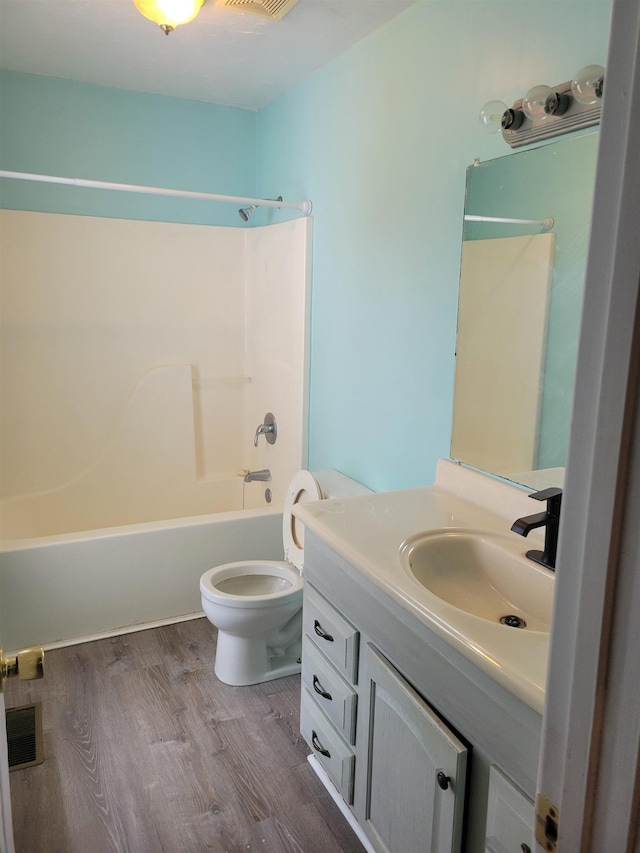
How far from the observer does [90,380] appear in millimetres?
3273

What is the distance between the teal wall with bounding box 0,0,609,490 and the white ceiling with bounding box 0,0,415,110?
0.09 m

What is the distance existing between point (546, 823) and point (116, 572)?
2371mm

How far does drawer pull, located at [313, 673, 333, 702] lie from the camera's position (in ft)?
5.53

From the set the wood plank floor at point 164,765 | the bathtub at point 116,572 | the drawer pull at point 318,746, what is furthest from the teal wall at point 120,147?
the drawer pull at point 318,746

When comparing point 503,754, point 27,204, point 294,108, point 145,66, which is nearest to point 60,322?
point 27,204

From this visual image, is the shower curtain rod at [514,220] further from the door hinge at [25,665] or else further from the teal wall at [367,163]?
the door hinge at [25,665]

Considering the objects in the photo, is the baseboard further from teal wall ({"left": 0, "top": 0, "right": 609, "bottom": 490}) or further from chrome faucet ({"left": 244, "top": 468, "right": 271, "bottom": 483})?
teal wall ({"left": 0, "top": 0, "right": 609, "bottom": 490})

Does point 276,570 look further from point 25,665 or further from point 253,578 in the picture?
point 25,665

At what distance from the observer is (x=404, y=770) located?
1.35 metres

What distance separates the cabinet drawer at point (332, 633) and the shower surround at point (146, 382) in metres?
1.12

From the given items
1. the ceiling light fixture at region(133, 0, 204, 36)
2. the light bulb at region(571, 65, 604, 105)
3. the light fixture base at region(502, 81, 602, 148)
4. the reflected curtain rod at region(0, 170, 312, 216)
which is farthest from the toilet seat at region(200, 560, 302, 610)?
the ceiling light fixture at region(133, 0, 204, 36)

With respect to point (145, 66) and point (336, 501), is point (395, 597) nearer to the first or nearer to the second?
point (336, 501)

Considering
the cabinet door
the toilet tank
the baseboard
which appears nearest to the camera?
the cabinet door

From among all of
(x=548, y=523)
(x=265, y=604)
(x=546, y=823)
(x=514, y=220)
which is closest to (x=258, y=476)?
(x=265, y=604)
